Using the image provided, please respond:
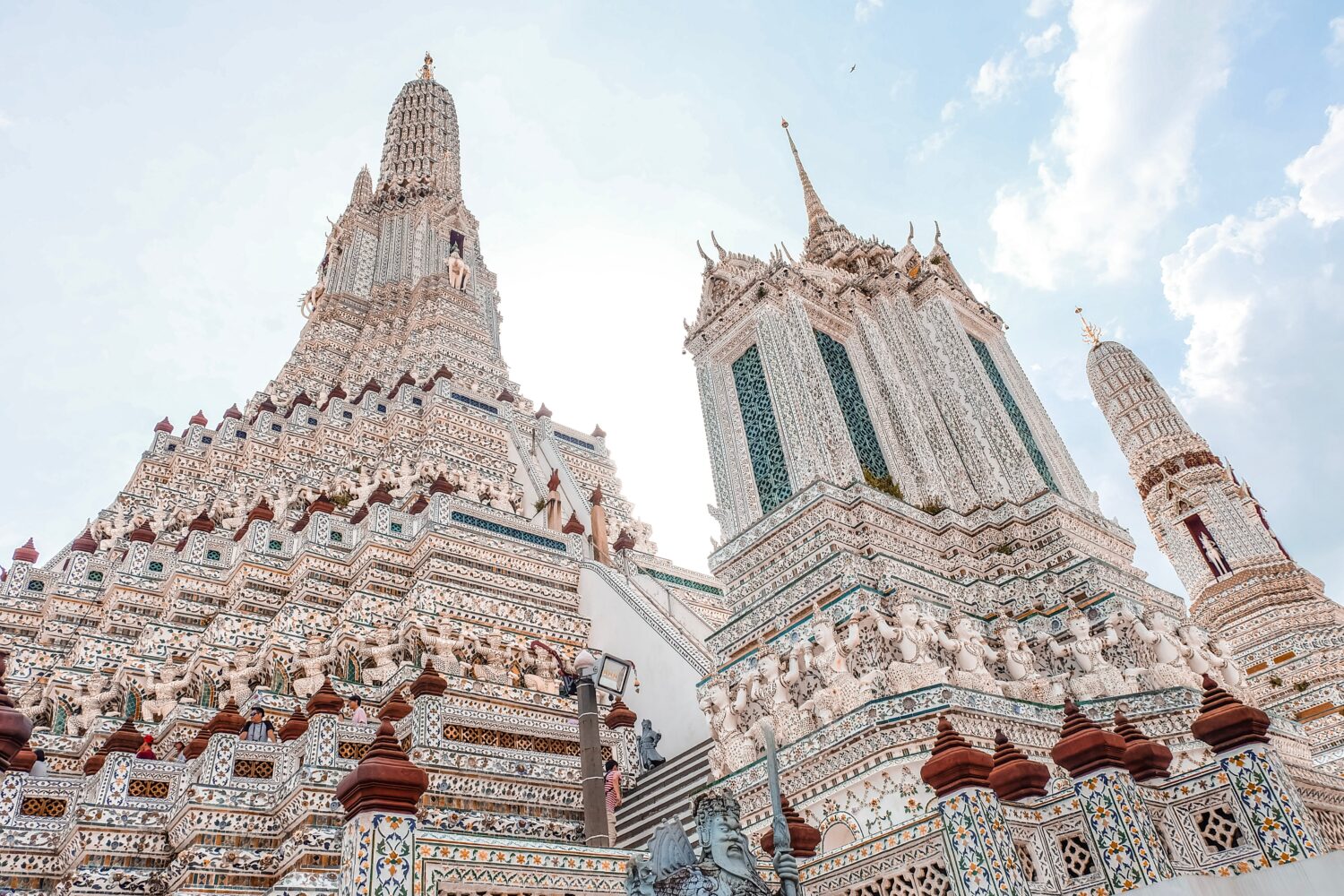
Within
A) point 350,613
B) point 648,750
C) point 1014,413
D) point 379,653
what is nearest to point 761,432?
point 1014,413

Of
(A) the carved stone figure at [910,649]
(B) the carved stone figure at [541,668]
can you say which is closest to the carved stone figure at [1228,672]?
(A) the carved stone figure at [910,649]

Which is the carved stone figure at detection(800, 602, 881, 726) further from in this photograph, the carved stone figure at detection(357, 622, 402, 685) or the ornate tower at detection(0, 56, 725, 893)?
the carved stone figure at detection(357, 622, 402, 685)

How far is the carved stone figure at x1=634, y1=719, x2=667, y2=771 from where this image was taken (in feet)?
31.6

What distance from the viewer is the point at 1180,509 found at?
20.0 metres

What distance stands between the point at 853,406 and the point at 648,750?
15.4 ft

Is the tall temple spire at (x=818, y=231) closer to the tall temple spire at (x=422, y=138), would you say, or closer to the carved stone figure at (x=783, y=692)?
the carved stone figure at (x=783, y=692)

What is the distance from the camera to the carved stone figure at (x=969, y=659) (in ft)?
24.1

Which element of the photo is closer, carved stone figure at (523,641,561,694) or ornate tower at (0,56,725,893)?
ornate tower at (0,56,725,893)

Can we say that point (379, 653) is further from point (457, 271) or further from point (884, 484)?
point (457, 271)

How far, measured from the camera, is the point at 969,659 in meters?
7.50

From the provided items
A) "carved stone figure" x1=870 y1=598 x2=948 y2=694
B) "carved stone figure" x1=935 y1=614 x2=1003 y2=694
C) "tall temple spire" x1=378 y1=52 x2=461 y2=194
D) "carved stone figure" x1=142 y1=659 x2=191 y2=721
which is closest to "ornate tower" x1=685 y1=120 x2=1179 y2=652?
"carved stone figure" x1=870 y1=598 x2=948 y2=694

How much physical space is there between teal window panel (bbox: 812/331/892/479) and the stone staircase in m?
3.66

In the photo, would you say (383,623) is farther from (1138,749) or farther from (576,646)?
(1138,749)

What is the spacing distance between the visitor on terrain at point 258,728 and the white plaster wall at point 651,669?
13.2 feet
